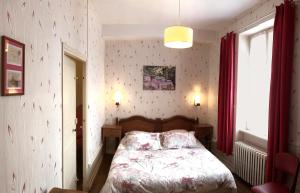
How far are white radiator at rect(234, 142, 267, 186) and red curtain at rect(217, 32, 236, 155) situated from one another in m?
0.24

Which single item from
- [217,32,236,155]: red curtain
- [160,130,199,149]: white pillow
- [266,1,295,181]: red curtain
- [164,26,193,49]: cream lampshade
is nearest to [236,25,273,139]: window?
[217,32,236,155]: red curtain

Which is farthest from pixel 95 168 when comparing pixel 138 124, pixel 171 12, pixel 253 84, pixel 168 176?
pixel 253 84

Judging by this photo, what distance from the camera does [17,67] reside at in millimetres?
1253

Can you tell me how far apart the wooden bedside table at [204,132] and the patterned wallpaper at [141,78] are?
0.36m

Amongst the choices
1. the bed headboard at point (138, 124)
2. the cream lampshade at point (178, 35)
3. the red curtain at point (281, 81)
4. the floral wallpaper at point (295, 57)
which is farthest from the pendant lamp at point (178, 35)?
the bed headboard at point (138, 124)

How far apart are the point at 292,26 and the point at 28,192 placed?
9.77ft

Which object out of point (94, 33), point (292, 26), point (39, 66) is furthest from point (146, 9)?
point (39, 66)

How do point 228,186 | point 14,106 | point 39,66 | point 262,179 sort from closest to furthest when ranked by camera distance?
point 14,106
point 39,66
point 228,186
point 262,179

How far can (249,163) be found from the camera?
3.23 meters

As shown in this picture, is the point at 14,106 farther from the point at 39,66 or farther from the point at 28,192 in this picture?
the point at 28,192

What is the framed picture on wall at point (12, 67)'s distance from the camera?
1115 millimetres

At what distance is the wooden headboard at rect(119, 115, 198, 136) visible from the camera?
4602 mm

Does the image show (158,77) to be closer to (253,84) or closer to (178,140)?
(178,140)

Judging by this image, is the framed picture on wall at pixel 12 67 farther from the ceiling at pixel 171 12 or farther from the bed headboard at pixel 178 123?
the bed headboard at pixel 178 123
